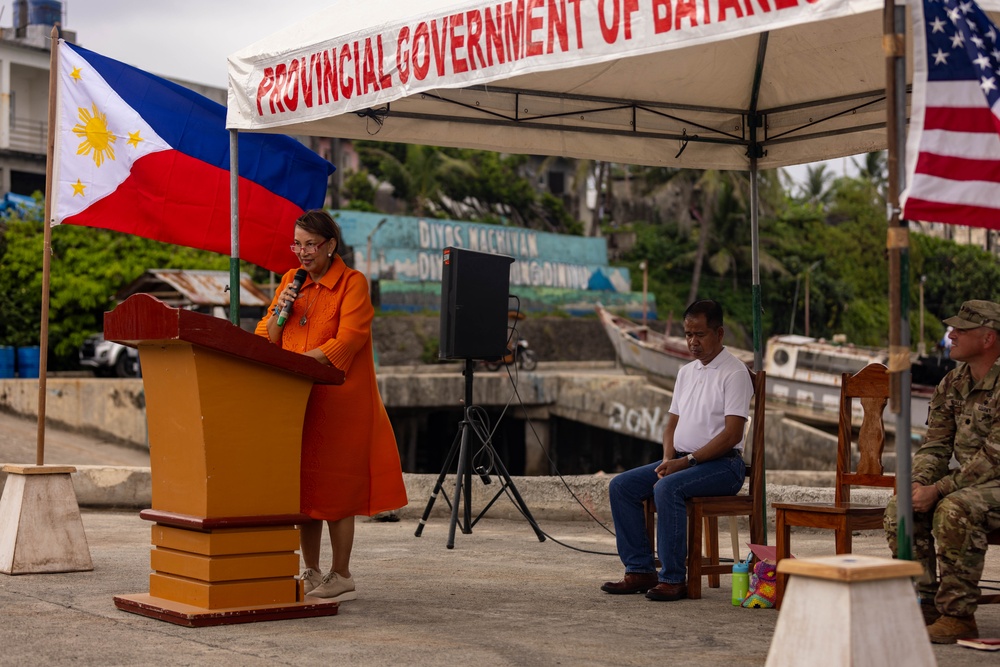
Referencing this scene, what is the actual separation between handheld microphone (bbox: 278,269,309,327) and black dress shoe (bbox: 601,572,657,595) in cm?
197

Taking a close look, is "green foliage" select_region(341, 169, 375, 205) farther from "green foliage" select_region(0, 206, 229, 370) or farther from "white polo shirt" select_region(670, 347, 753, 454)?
"white polo shirt" select_region(670, 347, 753, 454)

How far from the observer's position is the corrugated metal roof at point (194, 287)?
24.2 metres

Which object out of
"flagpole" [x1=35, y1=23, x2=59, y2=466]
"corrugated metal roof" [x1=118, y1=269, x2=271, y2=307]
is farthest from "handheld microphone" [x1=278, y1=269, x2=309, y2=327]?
"corrugated metal roof" [x1=118, y1=269, x2=271, y2=307]

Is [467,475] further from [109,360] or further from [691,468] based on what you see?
[109,360]

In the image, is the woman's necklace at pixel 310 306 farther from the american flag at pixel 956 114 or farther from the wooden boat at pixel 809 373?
the wooden boat at pixel 809 373

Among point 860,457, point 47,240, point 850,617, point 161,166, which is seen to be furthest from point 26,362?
point 850,617

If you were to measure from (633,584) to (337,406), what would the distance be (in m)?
1.66

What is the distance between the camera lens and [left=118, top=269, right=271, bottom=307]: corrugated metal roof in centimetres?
2416

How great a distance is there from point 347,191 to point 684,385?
35651 millimetres

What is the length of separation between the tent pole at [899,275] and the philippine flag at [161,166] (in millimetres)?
4223

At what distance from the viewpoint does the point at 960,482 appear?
441cm

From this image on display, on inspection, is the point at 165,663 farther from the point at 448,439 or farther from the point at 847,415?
the point at 448,439

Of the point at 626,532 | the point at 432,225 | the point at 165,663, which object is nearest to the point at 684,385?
the point at 626,532

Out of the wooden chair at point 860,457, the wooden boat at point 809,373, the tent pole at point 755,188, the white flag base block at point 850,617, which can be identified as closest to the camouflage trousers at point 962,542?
the wooden chair at point 860,457
